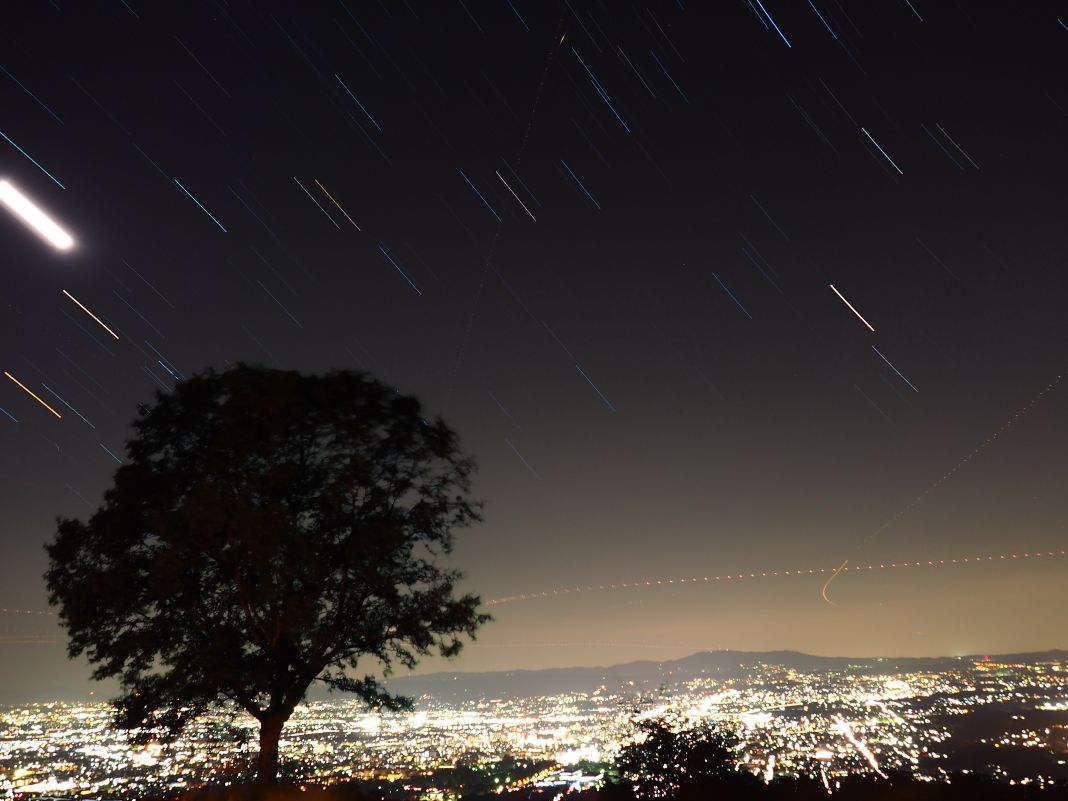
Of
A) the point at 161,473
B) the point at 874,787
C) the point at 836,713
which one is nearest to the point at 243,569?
the point at 161,473

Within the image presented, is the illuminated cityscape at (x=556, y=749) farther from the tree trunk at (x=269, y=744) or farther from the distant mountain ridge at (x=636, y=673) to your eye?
the distant mountain ridge at (x=636, y=673)

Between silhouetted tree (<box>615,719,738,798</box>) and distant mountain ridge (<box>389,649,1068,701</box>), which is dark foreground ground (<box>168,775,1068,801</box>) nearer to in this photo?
silhouetted tree (<box>615,719,738,798</box>)

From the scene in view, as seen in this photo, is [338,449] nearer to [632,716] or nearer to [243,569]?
[243,569]

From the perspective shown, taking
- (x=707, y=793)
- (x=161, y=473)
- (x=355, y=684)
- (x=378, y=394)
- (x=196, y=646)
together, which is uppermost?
(x=378, y=394)

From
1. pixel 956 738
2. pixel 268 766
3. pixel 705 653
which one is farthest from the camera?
pixel 705 653

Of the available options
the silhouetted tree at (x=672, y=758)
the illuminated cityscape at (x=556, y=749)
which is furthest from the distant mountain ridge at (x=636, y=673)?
the silhouetted tree at (x=672, y=758)

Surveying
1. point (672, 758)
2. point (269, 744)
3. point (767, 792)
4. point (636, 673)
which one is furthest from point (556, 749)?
point (636, 673)

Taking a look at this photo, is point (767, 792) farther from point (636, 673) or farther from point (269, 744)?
point (636, 673)
